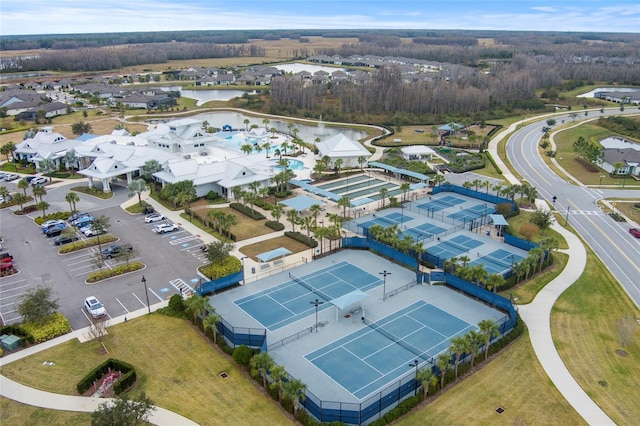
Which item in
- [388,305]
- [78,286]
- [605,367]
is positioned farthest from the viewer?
[78,286]

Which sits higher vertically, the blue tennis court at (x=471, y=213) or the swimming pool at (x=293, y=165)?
the swimming pool at (x=293, y=165)

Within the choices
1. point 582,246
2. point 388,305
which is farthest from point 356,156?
point 388,305

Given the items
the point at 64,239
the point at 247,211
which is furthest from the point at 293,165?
the point at 64,239

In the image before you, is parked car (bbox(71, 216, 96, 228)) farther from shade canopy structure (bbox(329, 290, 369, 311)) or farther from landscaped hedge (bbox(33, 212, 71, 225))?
shade canopy structure (bbox(329, 290, 369, 311))

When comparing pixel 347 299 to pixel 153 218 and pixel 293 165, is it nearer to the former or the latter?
pixel 153 218

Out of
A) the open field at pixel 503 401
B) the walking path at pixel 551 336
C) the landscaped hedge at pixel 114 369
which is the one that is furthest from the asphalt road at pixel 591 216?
the landscaped hedge at pixel 114 369

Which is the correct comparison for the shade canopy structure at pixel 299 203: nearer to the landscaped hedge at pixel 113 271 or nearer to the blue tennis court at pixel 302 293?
the blue tennis court at pixel 302 293

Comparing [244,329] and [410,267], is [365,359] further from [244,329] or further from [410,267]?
[410,267]
